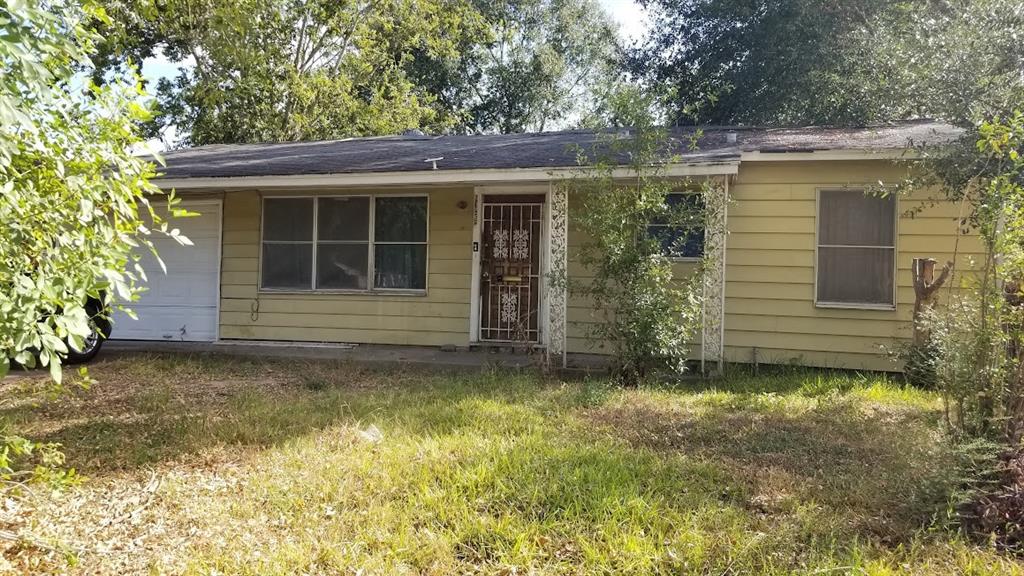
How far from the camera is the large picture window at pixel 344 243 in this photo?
864 cm

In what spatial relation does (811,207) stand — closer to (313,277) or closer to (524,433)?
(524,433)

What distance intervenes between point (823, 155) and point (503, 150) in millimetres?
3914

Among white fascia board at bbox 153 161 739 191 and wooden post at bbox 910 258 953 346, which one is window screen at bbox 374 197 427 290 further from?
wooden post at bbox 910 258 953 346

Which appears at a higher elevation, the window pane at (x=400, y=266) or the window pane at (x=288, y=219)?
the window pane at (x=288, y=219)

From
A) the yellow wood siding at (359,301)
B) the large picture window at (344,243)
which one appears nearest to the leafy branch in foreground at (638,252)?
the yellow wood siding at (359,301)

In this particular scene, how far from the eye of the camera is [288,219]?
29.5ft

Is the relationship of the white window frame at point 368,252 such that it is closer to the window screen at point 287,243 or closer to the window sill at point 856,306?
the window screen at point 287,243

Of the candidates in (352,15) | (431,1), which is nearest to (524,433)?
(352,15)

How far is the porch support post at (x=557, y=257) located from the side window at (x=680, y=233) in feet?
3.17

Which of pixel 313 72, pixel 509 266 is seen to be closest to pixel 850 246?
pixel 509 266

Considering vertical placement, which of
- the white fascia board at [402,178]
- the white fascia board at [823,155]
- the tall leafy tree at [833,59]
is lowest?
the white fascia board at [402,178]

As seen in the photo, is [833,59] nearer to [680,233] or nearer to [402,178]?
[680,233]

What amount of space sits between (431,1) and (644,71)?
6.74m

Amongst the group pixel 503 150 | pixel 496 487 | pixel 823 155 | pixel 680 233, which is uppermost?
pixel 503 150
